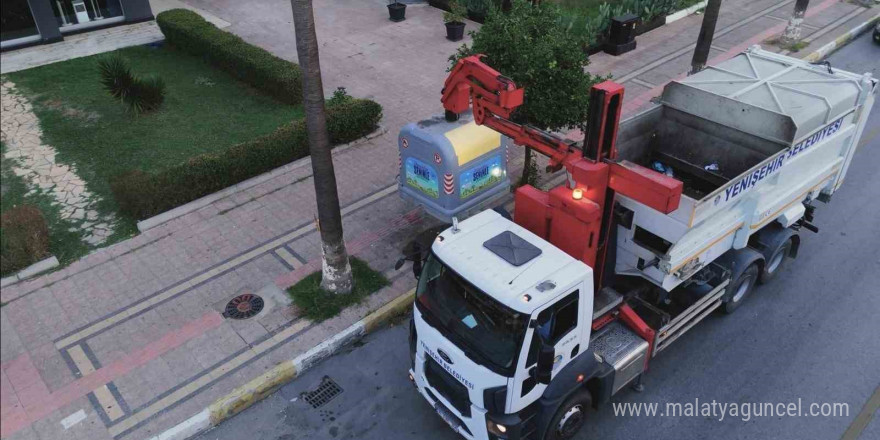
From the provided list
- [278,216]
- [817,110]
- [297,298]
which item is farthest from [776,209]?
[278,216]

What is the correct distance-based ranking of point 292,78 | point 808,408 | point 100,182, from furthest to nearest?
point 292,78 < point 100,182 < point 808,408

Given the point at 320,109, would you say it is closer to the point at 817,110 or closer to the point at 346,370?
the point at 346,370

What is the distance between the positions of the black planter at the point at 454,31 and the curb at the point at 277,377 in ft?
40.3

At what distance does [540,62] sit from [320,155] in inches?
162

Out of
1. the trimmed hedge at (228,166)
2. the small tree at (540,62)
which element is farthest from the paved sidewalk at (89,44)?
the small tree at (540,62)

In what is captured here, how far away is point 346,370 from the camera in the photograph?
9.04 metres

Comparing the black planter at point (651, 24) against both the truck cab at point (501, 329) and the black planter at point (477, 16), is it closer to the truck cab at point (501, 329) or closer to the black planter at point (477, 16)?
the black planter at point (477, 16)

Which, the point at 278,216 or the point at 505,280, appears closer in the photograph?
the point at 505,280

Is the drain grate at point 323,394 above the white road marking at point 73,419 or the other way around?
the other way around

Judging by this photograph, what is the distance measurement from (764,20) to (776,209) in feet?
50.9

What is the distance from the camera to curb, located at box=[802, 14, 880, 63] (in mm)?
18625

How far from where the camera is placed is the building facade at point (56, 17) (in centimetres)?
1838

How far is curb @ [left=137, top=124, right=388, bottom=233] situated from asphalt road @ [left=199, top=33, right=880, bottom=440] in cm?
489

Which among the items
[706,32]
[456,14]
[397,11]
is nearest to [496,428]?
[706,32]
